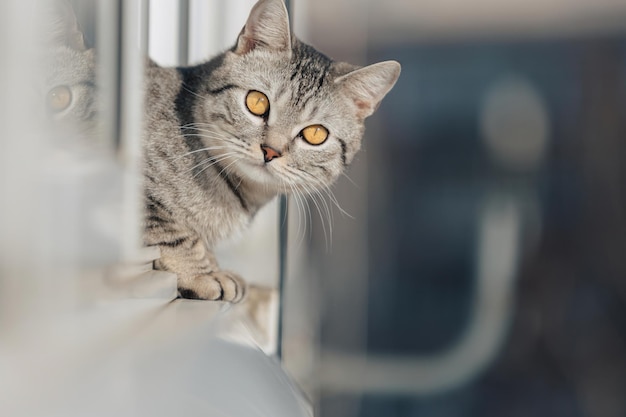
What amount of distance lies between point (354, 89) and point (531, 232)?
1.44 meters

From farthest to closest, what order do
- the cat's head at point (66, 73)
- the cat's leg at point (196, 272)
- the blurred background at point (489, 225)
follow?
the blurred background at point (489, 225) → the cat's leg at point (196, 272) → the cat's head at point (66, 73)

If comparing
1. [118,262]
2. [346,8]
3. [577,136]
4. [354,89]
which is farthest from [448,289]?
[118,262]

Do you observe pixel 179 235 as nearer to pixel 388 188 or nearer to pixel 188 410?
pixel 188 410

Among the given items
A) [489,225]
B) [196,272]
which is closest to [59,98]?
[196,272]

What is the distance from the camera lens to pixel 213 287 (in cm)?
54

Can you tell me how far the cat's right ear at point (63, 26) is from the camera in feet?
0.68

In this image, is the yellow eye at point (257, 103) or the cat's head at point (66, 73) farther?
the yellow eye at point (257, 103)

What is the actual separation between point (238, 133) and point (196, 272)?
0.14m

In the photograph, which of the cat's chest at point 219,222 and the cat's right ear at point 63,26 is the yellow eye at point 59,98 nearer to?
the cat's right ear at point 63,26

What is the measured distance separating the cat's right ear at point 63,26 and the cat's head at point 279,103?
0.96 ft

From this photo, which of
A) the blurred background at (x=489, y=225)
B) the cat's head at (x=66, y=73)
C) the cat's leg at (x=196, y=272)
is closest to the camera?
the cat's head at (x=66, y=73)

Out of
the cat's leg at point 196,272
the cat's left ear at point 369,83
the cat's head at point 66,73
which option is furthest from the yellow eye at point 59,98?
the cat's left ear at point 369,83

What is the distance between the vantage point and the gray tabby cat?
536 millimetres

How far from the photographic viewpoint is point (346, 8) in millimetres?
1564
